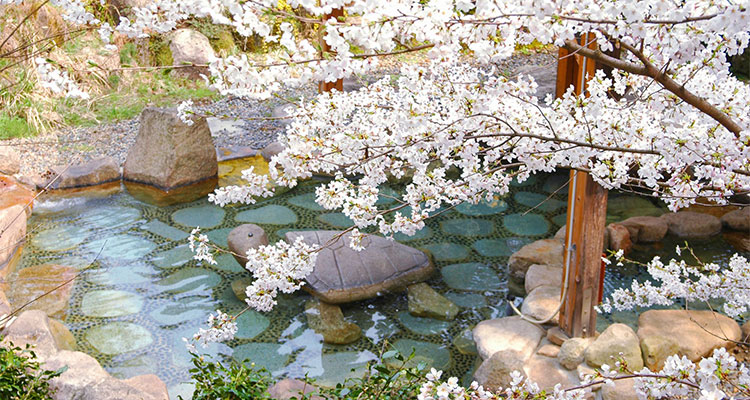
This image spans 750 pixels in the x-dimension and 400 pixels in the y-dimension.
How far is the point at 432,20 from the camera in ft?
4.82

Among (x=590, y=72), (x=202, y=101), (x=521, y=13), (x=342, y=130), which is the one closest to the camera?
(x=521, y=13)

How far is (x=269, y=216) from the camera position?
17.4 ft

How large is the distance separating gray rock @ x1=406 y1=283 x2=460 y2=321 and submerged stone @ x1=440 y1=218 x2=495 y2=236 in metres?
0.99

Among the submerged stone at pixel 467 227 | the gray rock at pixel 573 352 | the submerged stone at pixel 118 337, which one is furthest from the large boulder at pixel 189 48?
the gray rock at pixel 573 352

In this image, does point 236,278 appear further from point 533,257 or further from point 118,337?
point 533,257

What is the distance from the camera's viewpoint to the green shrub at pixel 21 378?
248 centimetres

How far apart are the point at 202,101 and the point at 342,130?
550cm

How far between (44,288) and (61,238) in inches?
31.2

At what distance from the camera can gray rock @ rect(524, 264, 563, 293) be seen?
12.7ft

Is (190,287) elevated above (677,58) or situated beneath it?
situated beneath

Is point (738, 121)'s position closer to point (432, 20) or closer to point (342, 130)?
Answer: point (432, 20)

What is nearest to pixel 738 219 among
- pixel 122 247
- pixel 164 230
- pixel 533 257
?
pixel 533 257

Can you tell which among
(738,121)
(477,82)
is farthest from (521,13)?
(738,121)

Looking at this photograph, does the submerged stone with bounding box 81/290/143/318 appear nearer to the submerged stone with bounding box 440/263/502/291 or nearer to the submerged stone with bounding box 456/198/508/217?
the submerged stone with bounding box 440/263/502/291
